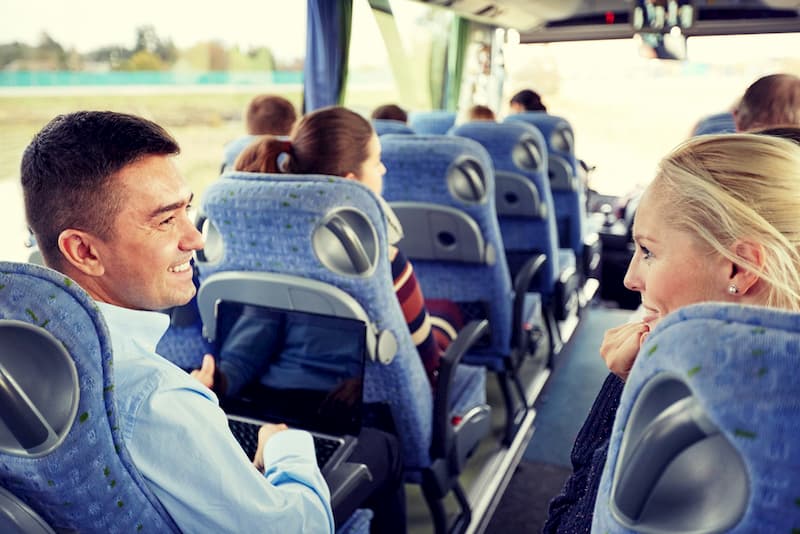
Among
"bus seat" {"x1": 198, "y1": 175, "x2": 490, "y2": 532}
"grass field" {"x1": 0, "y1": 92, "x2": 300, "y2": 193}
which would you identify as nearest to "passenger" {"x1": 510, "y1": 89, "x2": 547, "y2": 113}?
"grass field" {"x1": 0, "y1": 92, "x2": 300, "y2": 193}

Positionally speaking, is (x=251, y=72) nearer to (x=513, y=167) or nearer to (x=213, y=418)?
(x=513, y=167)

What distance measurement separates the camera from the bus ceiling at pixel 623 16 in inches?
268

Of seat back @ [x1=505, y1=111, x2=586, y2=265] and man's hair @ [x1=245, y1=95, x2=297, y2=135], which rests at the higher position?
man's hair @ [x1=245, y1=95, x2=297, y2=135]

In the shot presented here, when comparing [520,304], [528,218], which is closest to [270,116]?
[528,218]

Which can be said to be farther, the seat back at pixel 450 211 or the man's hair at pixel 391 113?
the man's hair at pixel 391 113

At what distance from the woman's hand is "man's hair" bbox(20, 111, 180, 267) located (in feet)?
2.73

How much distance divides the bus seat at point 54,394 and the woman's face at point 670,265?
0.71 metres

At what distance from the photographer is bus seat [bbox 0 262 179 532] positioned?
75 centimetres

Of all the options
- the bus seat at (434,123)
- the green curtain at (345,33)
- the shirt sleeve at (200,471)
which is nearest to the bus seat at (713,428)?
the shirt sleeve at (200,471)

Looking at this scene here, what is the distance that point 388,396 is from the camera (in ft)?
6.23

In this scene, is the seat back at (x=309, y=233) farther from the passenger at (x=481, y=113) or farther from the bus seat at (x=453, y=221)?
the passenger at (x=481, y=113)

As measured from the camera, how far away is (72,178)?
1.11 meters

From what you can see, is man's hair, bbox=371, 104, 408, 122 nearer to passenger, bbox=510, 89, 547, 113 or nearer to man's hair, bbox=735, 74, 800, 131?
passenger, bbox=510, 89, 547, 113

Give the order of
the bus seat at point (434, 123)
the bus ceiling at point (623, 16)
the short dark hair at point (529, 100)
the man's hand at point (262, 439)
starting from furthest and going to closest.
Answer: the bus ceiling at point (623, 16), the bus seat at point (434, 123), the short dark hair at point (529, 100), the man's hand at point (262, 439)
